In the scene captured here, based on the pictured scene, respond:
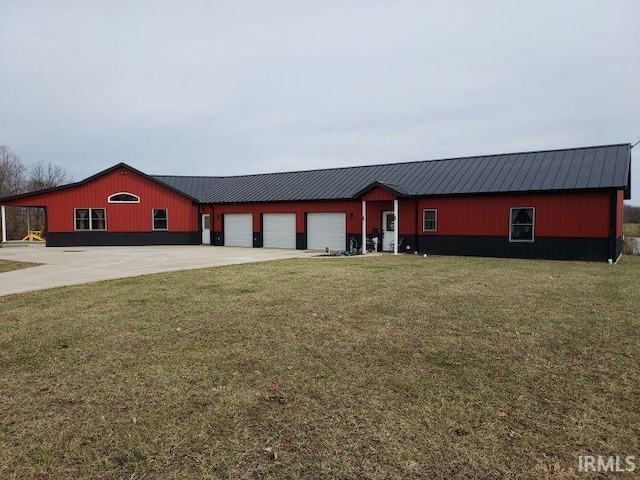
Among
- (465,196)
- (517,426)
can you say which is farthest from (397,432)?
(465,196)

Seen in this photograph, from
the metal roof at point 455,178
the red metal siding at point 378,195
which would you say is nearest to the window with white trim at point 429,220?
the metal roof at point 455,178

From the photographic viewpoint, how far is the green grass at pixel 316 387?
277cm

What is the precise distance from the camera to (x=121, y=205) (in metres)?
25.5

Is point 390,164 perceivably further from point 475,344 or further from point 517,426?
point 517,426

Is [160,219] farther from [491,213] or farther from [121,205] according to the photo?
[491,213]

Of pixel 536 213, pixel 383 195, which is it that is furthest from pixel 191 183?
pixel 536 213

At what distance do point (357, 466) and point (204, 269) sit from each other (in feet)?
34.7

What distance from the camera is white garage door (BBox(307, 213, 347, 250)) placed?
71.4 ft

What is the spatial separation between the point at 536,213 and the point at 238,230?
1673 cm

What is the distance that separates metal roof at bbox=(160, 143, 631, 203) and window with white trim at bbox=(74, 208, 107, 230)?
5707 millimetres

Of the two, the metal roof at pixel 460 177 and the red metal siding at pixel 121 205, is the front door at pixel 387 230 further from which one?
the red metal siding at pixel 121 205
